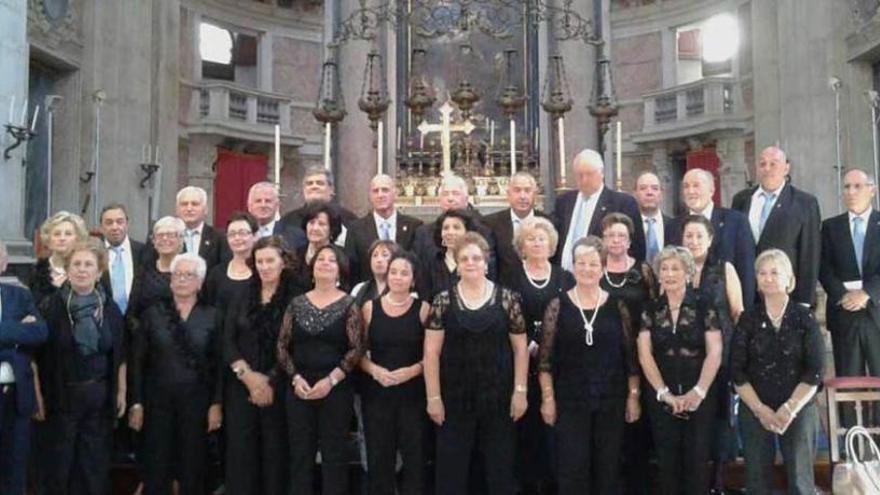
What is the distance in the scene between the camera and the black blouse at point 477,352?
3.69m

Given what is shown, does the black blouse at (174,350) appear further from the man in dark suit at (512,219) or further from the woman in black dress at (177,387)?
the man in dark suit at (512,219)

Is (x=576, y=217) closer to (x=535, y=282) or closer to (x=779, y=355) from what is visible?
(x=535, y=282)

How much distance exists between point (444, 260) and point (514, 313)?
66 cm

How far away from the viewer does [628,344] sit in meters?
3.80

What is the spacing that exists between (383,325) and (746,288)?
76.7 inches

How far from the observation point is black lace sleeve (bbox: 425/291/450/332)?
3.71 m

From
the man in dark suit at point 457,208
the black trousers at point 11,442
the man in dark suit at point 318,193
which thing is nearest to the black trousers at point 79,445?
the black trousers at point 11,442

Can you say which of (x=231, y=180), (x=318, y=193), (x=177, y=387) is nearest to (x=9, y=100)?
(x=318, y=193)

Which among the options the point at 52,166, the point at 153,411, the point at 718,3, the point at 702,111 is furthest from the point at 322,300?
the point at 718,3

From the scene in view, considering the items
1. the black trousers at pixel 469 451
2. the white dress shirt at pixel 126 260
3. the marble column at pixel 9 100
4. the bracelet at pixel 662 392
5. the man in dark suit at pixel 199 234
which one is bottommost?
the black trousers at pixel 469 451

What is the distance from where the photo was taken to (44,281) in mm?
4273

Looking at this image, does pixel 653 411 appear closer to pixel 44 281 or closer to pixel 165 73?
pixel 44 281

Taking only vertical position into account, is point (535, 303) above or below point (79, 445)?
above

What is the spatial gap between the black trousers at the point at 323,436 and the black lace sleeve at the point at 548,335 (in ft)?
2.95
